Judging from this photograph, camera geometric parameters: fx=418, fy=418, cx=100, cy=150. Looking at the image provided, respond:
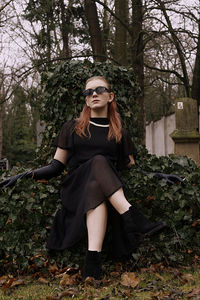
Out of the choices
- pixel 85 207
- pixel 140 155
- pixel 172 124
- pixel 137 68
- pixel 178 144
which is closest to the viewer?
pixel 85 207

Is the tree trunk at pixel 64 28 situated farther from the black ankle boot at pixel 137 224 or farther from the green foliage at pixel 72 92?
the black ankle boot at pixel 137 224

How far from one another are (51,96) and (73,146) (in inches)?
34.6

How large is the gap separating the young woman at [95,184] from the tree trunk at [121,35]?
7.01 meters

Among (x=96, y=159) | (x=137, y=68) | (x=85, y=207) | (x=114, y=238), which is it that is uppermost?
(x=137, y=68)

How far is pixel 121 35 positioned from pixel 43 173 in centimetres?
786

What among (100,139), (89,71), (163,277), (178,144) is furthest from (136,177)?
(178,144)

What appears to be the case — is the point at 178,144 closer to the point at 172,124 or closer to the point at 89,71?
the point at 89,71

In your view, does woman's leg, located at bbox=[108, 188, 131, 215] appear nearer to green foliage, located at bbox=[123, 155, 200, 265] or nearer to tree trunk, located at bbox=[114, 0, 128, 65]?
green foliage, located at bbox=[123, 155, 200, 265]

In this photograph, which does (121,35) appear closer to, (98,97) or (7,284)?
(98,97)

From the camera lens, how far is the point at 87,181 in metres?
3.41

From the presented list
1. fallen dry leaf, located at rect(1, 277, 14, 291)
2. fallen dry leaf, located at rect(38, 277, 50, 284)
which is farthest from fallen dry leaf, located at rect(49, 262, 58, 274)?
fallen dry leaf, located at rect(1, 277, 14, 291)

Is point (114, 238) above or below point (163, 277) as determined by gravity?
above

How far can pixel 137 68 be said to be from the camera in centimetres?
1011

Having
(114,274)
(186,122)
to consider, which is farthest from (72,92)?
(186,122)
